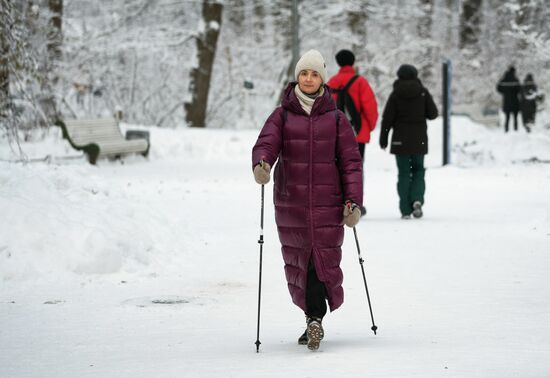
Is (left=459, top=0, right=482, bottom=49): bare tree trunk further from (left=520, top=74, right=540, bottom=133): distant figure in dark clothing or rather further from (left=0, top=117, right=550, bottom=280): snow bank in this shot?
(left=0, top=117, right=550, bottom=280): snow bank

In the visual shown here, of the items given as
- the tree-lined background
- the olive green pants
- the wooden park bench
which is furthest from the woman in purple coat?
the wooden park bench

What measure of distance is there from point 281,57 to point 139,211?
2995cm

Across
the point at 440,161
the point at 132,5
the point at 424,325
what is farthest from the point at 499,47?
the point at 424,325

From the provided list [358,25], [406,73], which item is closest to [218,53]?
[358,25]

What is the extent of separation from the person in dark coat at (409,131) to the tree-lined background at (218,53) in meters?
7.99

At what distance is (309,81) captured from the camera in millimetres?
5879

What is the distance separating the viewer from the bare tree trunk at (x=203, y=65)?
29.5m

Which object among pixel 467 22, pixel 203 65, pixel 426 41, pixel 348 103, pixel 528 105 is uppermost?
pixel 467 22

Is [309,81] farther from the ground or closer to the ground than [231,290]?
farther from the ground

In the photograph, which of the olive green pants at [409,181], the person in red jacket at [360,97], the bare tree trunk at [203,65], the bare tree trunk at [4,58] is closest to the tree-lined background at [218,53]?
the bare tree trunk at [203,65]

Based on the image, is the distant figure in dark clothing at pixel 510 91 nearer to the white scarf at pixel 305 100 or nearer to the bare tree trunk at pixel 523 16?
the bare tree trunk at pixel 523 16

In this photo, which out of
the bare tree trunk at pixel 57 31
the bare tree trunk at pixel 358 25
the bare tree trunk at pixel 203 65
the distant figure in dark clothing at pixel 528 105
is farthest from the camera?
the bare tree trunk at pixel 358 25

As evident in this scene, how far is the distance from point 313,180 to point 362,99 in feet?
21.0

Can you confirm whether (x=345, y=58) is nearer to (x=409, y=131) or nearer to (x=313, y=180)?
(x=409, y=131)
